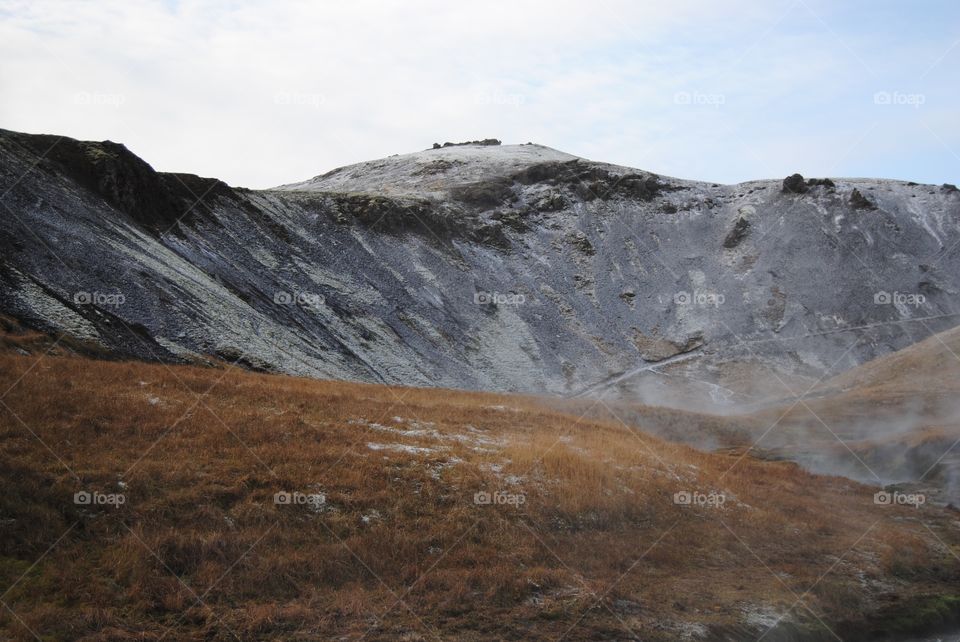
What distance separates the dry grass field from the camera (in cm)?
1439

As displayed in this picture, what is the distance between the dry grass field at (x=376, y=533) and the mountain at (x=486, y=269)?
12787mm

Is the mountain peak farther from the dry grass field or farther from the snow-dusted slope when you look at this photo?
the dry grass field

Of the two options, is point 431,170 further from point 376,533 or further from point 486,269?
point 376,533

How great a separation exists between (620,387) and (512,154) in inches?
2262

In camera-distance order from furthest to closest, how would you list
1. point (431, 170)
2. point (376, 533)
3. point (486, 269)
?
1. point (431, 170)
2. point (486, 269)
3. point (376, 533)

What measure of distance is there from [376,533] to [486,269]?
201 ft

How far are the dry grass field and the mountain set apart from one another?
42.0 feet

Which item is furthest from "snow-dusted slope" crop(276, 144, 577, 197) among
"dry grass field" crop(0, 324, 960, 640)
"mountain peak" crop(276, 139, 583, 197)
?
"dry grass field" crop(0, 324, 960, 640)

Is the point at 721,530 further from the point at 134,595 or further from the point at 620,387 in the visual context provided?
the point at 620,387

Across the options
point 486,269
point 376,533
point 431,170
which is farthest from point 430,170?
point 376,533

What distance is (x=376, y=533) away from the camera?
17312mm

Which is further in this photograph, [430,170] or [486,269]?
[430,170]

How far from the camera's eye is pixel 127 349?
32.0 metres

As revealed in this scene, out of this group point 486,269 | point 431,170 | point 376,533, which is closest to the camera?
point 376,533
